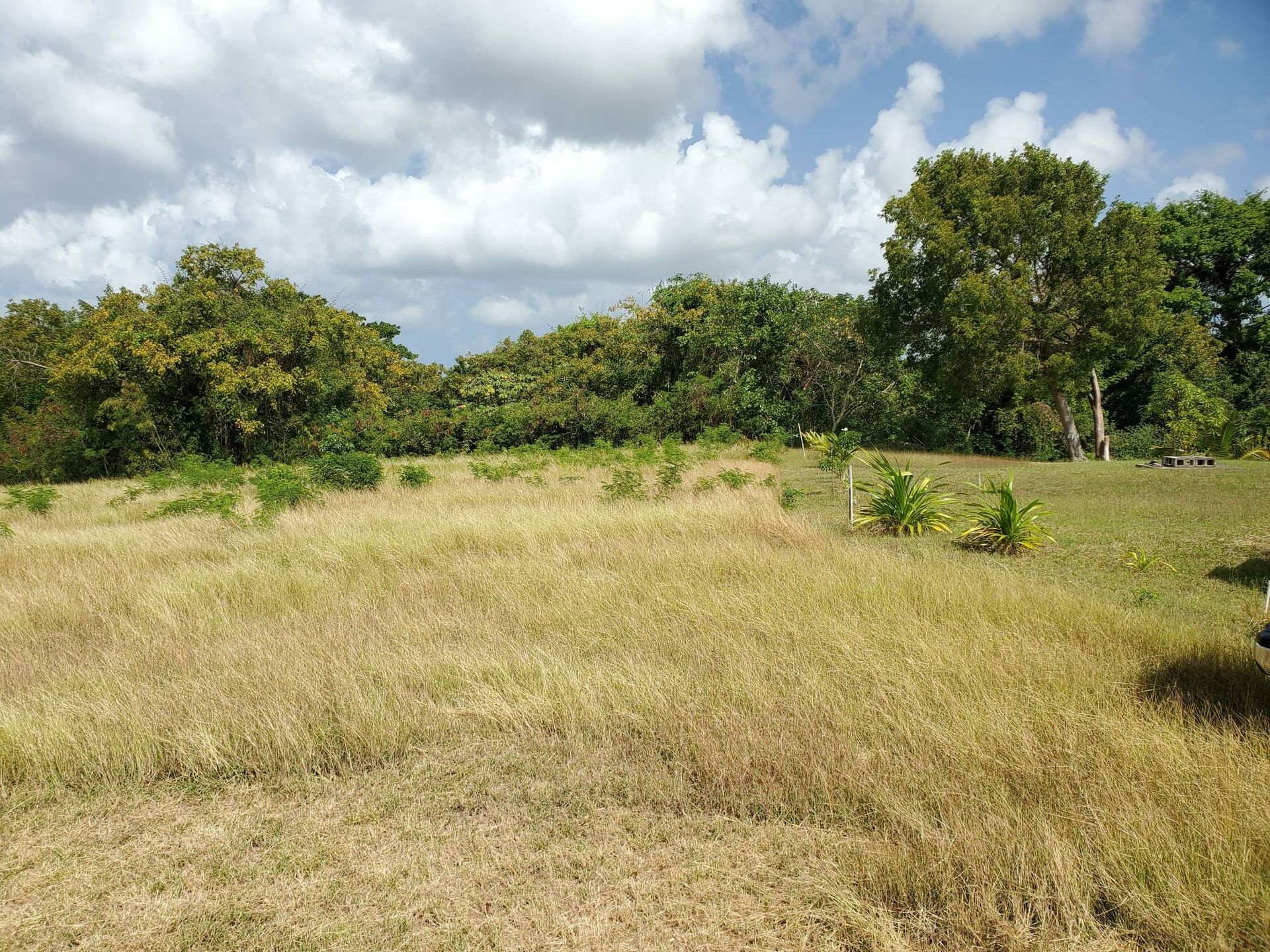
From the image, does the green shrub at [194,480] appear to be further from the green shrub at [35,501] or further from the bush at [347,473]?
the bush at [347,473]

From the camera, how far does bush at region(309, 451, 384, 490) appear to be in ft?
45.3

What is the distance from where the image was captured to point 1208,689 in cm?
392

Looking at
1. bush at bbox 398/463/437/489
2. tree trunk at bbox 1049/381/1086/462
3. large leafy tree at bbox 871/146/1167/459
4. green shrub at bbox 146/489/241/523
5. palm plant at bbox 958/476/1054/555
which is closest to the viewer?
palm plant at bbox 958/476/1054/555

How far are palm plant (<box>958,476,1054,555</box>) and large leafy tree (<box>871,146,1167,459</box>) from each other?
13.0 m

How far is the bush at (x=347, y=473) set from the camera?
1380 cm

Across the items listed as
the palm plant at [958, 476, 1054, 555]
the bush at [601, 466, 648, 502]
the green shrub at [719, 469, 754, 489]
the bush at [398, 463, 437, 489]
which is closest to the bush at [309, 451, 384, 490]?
the bush at [398, 463, 437, 489]

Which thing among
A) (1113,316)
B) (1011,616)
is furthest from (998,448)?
(1011,616)

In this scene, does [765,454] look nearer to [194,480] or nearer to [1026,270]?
[1026,270]

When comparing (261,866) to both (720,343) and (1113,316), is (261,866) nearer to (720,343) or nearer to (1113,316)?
(1113,316)

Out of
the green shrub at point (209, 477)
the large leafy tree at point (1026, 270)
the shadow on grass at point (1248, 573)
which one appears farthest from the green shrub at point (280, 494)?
the large leafy tree at point (1026, 270)

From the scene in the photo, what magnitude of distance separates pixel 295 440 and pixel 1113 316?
83.0 feet

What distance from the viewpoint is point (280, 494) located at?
11492 millimetres

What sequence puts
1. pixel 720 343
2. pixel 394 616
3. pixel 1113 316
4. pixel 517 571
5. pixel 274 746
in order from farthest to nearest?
pixel 720 343, pixel 1113 316, pixel 517 571, pixel 394 616, pixel 274 746

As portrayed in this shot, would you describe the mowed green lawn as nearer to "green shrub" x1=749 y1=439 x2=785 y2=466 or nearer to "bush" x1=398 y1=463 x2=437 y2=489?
"green shrub" x1=749 y1=439 x2=785 y2=466
